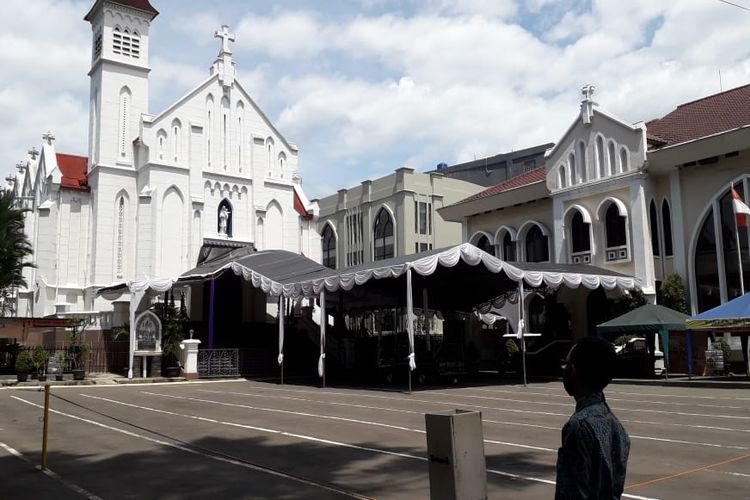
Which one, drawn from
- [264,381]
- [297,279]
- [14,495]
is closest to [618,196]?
[297,279]

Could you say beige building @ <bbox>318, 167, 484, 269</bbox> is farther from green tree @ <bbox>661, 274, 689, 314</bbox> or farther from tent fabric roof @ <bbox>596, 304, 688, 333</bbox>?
tent fabric roof @ <bbox>596, 304, 688, 333</bbox>

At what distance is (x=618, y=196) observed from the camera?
2861 cm

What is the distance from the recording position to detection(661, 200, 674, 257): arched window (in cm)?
2750

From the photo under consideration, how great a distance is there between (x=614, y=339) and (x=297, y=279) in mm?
12558

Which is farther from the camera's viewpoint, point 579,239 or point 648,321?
point 579,239

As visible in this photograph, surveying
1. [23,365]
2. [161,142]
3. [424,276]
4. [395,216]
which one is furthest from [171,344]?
[395,216]

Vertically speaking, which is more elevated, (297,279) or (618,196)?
(618,196)

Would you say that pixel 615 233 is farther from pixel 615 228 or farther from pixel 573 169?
pixel 573 169

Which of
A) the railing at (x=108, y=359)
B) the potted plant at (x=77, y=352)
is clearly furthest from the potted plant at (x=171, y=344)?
the potted plant at (x=77, y=352)

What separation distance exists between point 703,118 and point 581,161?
5186 millimetres

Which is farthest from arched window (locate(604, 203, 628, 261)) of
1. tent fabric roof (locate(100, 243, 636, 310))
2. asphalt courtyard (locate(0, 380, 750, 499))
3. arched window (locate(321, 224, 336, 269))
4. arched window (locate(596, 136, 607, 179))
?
arched window (locate(321, 224, 336, 269))

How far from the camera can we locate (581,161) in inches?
1202

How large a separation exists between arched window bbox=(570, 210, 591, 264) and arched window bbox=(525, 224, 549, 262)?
6.50ft

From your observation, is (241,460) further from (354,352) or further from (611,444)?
(354,352)
